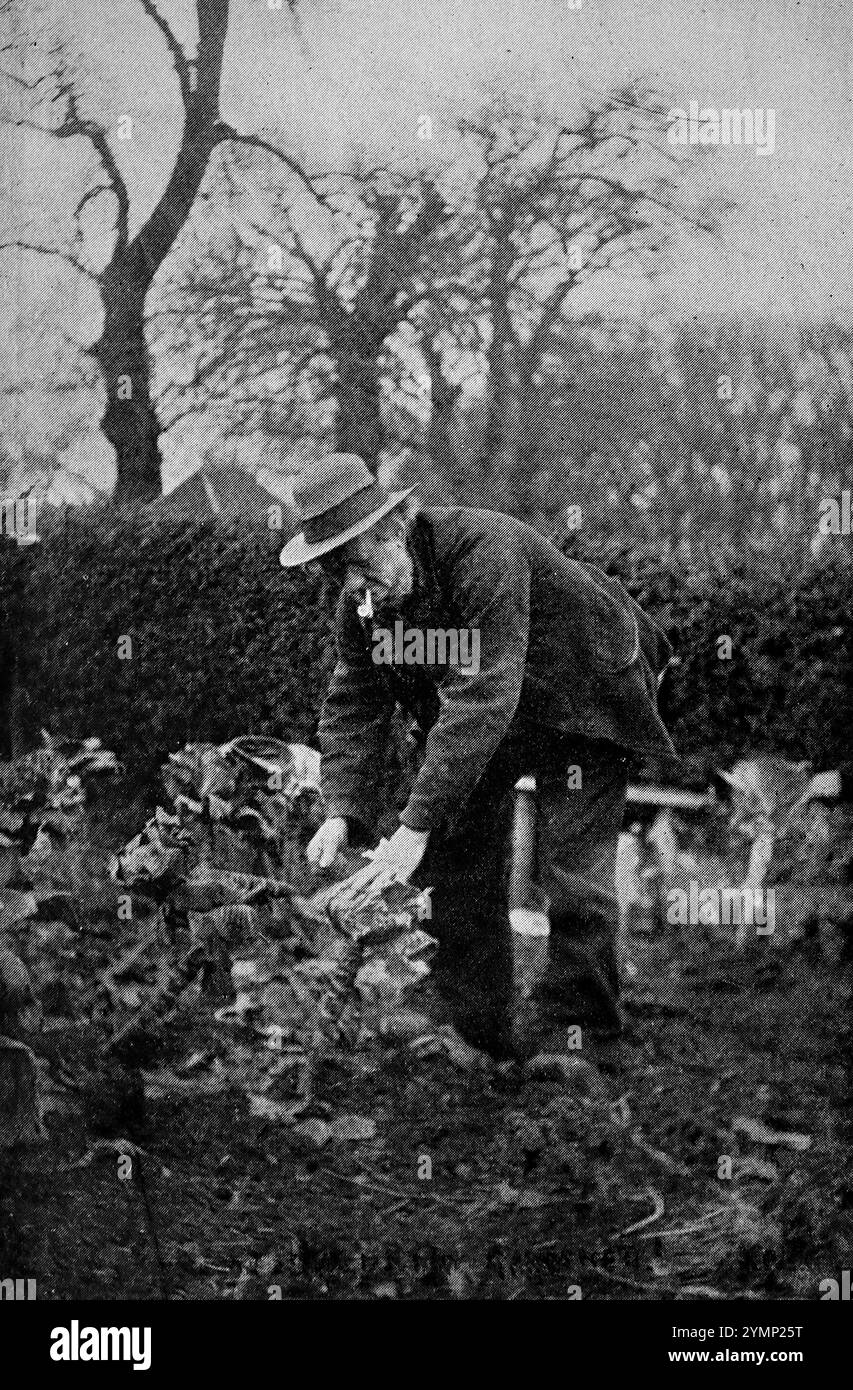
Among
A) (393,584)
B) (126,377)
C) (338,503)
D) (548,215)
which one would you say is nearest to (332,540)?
(338,503)

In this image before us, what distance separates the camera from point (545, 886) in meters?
5.47

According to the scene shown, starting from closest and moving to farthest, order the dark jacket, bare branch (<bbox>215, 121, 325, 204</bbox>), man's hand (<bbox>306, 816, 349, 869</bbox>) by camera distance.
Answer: the dark jacket, man's hand (<bbox>306, 816, 349, 869</bbox>), bare branch (<bbox>215, 121, 325, 204</bbox>)

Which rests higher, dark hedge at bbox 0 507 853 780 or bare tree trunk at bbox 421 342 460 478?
bare tree trunk at bbox 421 342 460 478

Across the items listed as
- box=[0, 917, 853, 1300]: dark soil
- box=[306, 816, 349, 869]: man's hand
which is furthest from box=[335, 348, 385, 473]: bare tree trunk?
box=[0, 917, 853, 1300]: dark soil

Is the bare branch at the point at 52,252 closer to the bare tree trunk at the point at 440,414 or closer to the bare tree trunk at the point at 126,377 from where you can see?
the bare tree trunk at the point at 126,377

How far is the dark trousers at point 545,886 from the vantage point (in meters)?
5.46

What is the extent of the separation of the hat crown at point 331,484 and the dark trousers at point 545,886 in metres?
1.02

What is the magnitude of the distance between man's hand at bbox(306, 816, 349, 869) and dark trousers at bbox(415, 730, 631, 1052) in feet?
1.04

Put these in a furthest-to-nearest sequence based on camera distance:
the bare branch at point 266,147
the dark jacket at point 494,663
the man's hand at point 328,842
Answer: the bare branch at point 266,147 < the man's hand at point 328,842 < the dark jacket at point 494,663

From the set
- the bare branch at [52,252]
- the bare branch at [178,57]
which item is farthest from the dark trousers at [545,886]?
the bare branch at [178,57]

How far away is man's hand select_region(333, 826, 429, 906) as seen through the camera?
5.49 m

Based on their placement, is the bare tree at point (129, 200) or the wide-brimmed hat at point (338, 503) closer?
the wide-brimmed hat at point (338, 503)

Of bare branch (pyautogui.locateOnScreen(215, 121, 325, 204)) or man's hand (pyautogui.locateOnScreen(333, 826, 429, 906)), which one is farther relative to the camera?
bare branch (pyautogui.locateOnScreen(215, 121, 325, 204))

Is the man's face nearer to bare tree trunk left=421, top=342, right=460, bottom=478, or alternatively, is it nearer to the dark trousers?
bare tree trunk left=421, top=342, right=460, bottom=478
